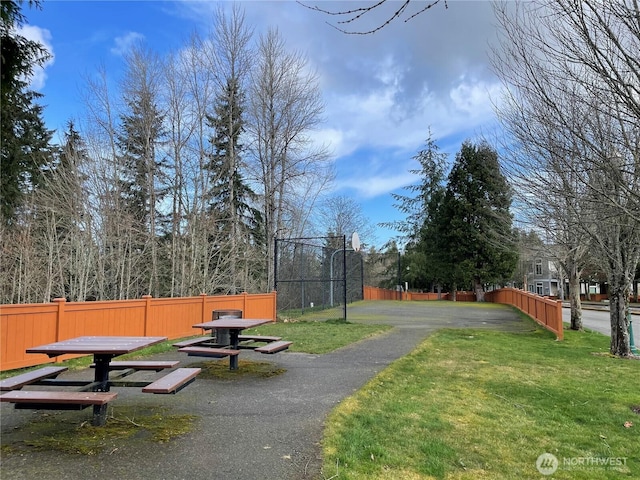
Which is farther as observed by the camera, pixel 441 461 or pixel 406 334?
pixel 406 334

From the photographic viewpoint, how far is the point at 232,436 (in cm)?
368

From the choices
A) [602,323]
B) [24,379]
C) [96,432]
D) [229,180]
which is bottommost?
[602,323]

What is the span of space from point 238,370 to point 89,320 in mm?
3145

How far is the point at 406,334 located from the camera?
11016 millimetres

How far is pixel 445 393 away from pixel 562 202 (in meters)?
5.20

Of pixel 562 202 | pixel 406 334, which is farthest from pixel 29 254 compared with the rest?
pixel 562 202

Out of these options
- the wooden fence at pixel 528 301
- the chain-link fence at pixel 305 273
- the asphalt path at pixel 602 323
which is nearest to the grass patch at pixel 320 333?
the chain-link fence at pixel 305 273

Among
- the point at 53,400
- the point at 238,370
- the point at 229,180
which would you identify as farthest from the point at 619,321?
the point at 229,180

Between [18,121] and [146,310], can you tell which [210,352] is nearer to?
[146,310]

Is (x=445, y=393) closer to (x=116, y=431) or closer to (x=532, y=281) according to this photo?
(x=116, y=431)

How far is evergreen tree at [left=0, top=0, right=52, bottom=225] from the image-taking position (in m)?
6.41

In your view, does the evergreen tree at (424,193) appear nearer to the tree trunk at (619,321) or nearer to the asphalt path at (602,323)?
the asphalt path at (602,323)

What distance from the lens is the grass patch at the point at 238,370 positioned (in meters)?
6.04

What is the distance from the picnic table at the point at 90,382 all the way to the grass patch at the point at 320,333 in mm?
4128
